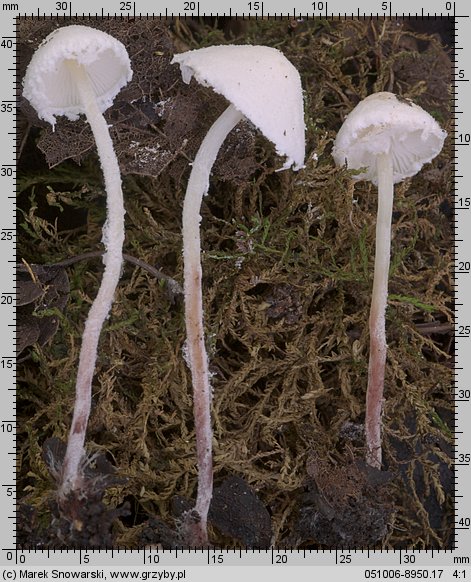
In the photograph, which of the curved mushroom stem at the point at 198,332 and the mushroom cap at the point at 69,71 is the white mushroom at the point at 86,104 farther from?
the curved mushroom stem at the point at 198,332

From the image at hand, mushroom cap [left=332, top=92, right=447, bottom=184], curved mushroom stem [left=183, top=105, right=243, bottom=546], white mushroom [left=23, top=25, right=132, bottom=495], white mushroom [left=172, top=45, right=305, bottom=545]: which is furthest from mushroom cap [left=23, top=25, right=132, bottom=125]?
mushroom cap [left=332, top=92, right=447, bottom=184]

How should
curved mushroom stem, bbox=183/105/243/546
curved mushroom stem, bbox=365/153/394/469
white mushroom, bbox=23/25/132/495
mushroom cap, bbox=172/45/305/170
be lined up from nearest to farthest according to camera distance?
mushroom cap, bbox=172/45/305/170, white mushroom, bbox=23/25/132/495, curved mushroom stem, bbox=183/105/243/546, curved mushroom stem, bbox=365/153/394/469

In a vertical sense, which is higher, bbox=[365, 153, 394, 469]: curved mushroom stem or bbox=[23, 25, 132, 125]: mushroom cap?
bbox=[23, 25, 132, 125]: mushroom cap

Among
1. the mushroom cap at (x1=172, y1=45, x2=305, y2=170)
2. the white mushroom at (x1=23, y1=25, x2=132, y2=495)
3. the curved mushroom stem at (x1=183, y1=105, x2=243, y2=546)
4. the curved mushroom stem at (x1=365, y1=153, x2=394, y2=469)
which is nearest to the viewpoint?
the mushroom cap at (x1=172, y1=45, x2=305, y2=170)

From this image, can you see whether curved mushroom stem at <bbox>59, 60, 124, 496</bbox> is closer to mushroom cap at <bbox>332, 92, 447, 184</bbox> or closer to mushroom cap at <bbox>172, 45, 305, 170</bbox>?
mushroom cap at <bbox>172, 45, 305, 170</bbox>

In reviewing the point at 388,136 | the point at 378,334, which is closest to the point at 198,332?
the point at 378,334

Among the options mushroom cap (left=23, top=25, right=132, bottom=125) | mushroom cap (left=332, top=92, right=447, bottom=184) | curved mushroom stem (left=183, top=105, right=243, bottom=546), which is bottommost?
curved mushroom stem (left=183, top=105, right=243, bottom=546)
